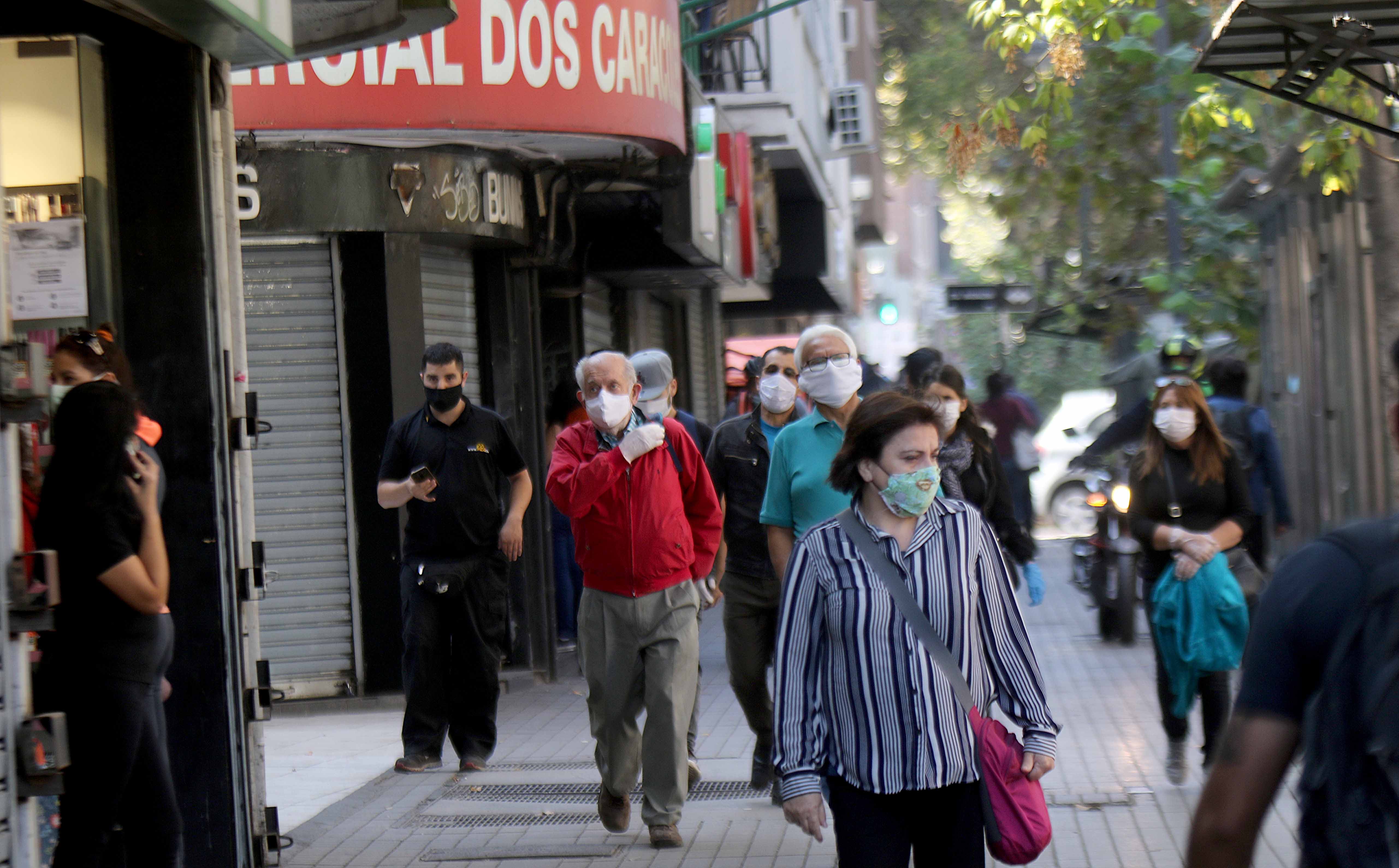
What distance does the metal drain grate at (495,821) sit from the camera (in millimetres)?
7398

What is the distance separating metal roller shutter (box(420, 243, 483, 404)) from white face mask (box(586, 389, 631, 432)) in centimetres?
394

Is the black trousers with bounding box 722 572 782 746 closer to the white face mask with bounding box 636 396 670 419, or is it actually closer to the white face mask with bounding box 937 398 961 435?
the white face mask with bounding box 636 396 670 419

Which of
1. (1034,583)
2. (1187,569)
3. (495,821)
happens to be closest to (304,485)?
(495,821)

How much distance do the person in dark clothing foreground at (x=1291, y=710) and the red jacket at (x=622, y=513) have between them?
4436 millimetres

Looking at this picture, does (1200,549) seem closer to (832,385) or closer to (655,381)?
(832,385)

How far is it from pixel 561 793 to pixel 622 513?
1917mm

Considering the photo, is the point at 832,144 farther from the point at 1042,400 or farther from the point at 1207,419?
the point at 1042,400

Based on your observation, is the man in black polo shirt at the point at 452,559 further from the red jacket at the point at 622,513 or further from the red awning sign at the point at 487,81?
the red jacket at the point at 622,513

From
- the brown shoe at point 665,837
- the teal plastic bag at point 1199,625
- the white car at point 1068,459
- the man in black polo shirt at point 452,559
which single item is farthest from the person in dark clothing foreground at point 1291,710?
the white car at point 1068,459

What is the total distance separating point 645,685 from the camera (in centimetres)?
687

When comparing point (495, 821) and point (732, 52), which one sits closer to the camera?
point (495, 821)

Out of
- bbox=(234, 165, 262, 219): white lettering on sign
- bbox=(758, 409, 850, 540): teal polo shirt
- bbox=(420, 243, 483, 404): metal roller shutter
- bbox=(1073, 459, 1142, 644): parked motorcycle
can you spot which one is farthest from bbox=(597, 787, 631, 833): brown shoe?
bbox=(1073, 459, 1142, 644): parked motorcycle

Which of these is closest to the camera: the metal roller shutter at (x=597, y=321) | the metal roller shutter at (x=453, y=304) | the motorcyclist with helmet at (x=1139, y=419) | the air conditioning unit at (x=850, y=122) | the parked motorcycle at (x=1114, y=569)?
the metal roller shutter at (x=453, y=304)

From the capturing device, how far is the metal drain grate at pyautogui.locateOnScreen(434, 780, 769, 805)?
25.9 ft
